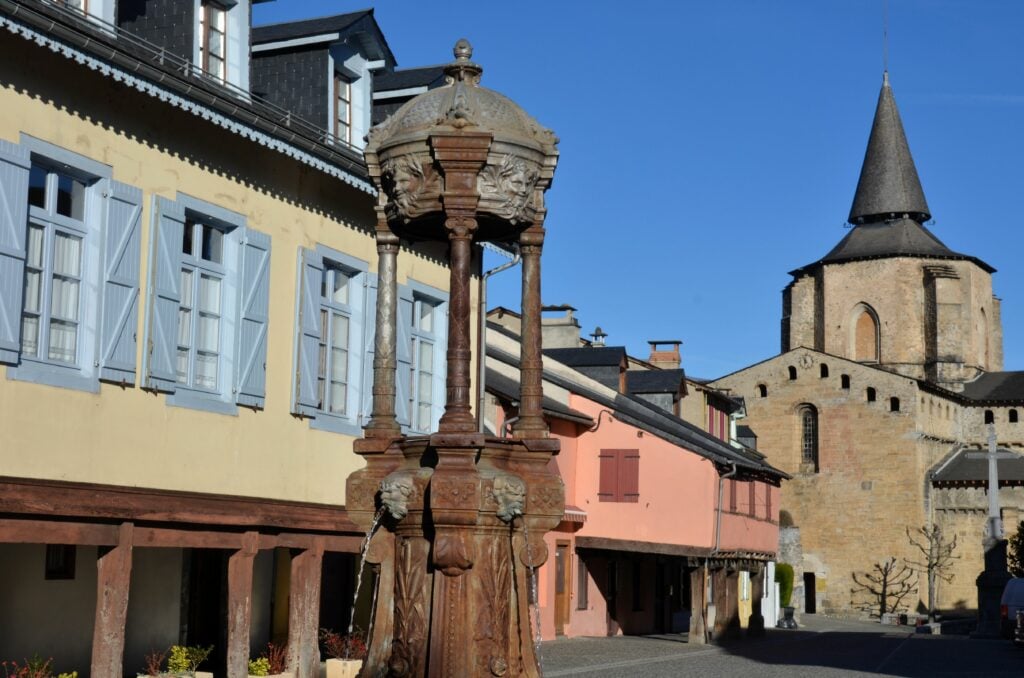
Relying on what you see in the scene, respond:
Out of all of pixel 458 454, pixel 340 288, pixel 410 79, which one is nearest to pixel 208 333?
pixel 340 288

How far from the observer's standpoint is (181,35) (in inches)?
590

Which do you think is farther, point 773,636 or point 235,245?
point 773,636

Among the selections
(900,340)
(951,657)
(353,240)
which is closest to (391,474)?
(353,240)

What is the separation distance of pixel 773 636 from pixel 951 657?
10.5 m

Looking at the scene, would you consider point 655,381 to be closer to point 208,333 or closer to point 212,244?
point 212,244

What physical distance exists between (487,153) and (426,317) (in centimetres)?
1005

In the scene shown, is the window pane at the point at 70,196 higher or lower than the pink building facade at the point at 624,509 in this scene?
higher

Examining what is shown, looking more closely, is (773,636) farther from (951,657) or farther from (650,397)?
(951,657)

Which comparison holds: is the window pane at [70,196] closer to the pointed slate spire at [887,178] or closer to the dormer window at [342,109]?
the dormer window at [342,109]

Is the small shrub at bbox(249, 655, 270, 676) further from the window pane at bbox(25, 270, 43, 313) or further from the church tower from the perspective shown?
the church tower

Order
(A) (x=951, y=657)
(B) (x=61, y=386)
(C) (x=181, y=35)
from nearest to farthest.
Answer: (B) (x=61, y=386)
(C) (x=181, y=35)
(A) (x=951, y=657)

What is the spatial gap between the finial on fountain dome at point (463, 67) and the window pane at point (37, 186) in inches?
176

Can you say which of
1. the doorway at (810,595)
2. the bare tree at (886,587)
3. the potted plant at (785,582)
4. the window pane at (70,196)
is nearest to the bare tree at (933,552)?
the bare tree at (886,587)

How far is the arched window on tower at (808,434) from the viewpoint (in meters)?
65.9
